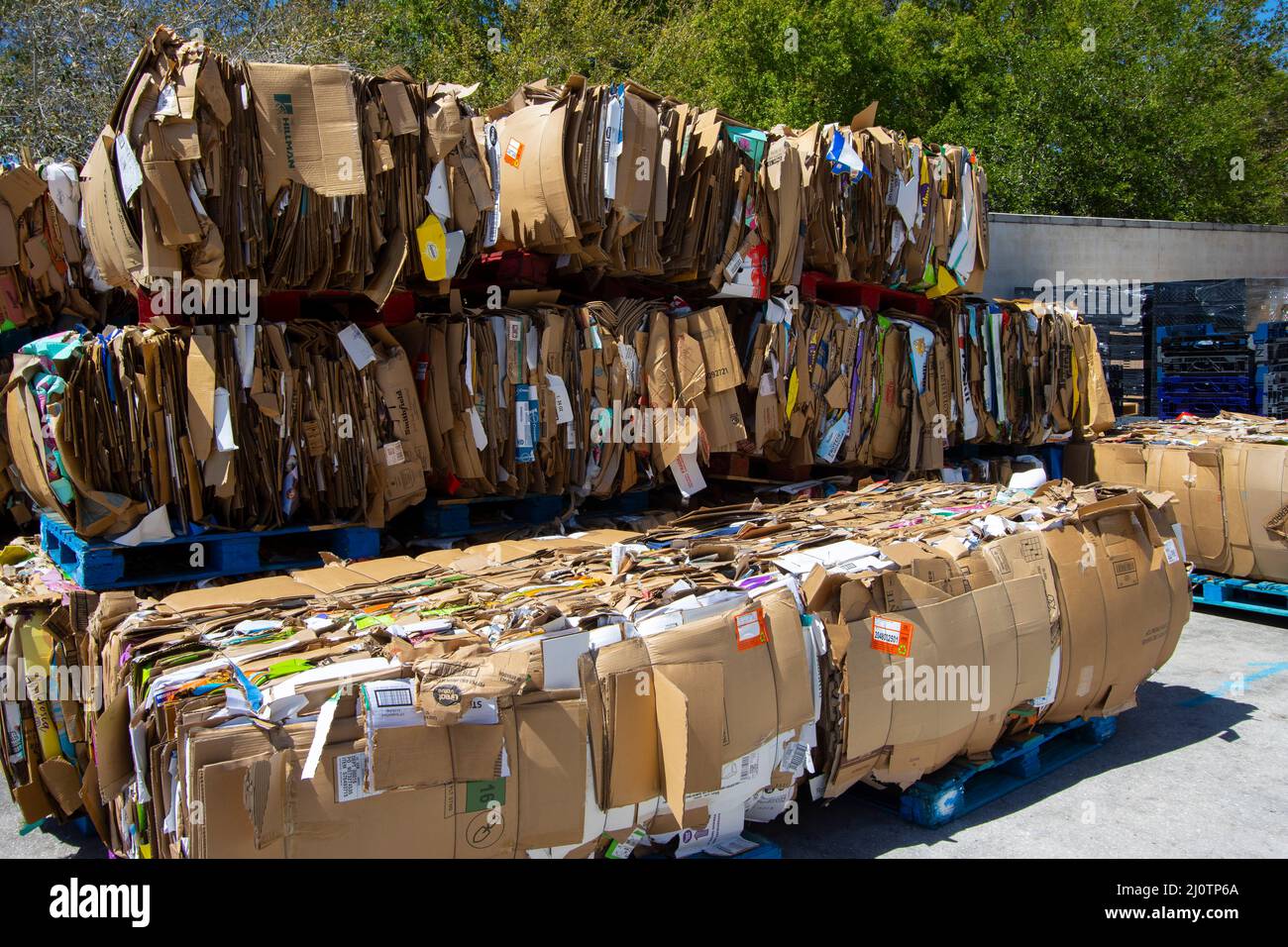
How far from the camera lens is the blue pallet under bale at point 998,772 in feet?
13.4

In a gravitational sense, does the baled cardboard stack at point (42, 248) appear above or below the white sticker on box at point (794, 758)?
above

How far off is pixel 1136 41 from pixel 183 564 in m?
20.2

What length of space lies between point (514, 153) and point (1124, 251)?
490 inches

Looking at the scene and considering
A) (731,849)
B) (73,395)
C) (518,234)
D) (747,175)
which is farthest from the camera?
(747,175)

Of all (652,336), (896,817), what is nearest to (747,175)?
(652,336)

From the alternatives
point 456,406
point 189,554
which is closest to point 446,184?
point 456,406

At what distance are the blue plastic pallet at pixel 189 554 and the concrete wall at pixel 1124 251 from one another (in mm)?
9882

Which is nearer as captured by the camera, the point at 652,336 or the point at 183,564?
the point at 183,564

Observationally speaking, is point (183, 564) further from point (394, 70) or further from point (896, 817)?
point (896, 817)

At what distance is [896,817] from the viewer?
4.20 meters

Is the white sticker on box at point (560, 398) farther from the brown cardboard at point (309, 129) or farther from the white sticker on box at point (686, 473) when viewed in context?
the brown cardboard at point (309, 129)
